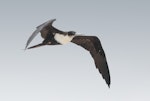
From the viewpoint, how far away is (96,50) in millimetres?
19078

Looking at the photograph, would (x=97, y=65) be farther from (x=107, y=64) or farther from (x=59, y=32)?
(x=59, y=32)

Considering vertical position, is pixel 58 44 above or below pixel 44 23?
below

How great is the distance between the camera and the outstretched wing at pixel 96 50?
61.0 ft

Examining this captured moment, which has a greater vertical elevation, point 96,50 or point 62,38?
point 62,38

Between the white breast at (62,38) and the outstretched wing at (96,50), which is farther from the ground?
the white breast at (62,38)

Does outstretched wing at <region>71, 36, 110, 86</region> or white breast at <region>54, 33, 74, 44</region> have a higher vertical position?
white breast at <region>54, 33, 74, 44</region>

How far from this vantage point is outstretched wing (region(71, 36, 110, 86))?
18578 millimetres

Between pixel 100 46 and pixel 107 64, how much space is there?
908mm

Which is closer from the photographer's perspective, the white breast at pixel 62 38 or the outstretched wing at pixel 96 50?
the white breast at pixel 62 38

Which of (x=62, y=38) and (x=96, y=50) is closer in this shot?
(x=62, y=38)

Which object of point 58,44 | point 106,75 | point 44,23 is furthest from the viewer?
point 106,75

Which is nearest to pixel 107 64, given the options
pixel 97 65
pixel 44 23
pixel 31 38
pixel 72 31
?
pixel 97 65

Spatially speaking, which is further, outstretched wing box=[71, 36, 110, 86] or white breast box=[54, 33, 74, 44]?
outstretched wing box=[71, 36, 110, 86]

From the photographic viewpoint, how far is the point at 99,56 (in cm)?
1922
